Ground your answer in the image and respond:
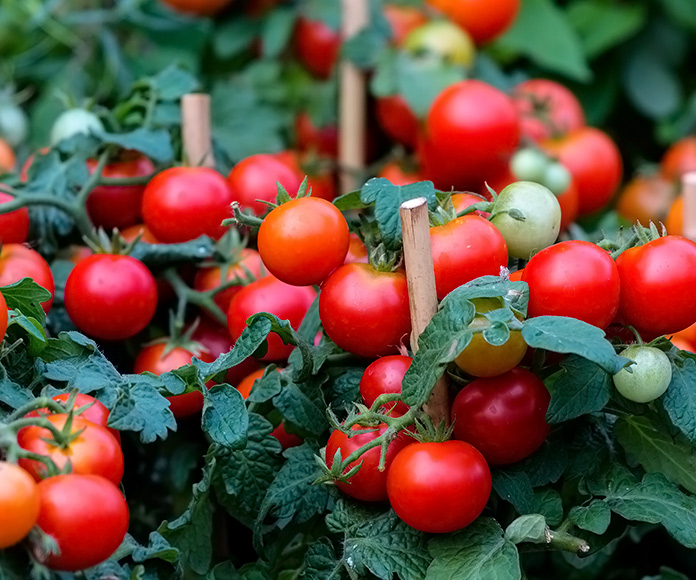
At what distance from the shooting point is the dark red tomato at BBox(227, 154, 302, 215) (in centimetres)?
100

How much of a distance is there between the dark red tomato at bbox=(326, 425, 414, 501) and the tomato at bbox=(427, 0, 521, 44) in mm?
968

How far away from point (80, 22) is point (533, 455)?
1.37 m

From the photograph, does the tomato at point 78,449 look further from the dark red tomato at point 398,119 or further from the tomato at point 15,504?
the dark red tomato at point 398,119

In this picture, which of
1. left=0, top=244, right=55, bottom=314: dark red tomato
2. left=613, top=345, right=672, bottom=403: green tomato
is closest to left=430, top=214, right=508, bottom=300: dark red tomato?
left=613, top=345, right=672, bottom=403: green tomato

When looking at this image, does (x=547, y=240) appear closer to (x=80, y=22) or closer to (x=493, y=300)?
(x=493, y=300)

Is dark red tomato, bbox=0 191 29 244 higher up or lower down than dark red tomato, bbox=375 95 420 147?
higher up

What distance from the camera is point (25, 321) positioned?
69 cm

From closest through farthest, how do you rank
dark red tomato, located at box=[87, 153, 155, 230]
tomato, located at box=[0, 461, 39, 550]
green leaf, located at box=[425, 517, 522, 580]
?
tomato, located at box=[0, 461, 39, 550]
green leaf, located at box=[425, 517, 522, 580]
dark red tomato, located at box=[87, 153, 155, 230]

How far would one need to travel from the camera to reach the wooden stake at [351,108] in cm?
146

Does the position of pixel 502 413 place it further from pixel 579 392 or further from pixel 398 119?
pixel 398 119

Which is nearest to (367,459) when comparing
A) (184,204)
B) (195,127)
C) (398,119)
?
(184,204)

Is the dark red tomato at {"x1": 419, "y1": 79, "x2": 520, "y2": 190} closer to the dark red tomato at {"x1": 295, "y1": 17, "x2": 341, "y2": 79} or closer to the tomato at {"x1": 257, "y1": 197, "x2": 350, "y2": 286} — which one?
the dark red tomato at {"x1": 295, "y1": 17, "x2": 341, "y2": 79}

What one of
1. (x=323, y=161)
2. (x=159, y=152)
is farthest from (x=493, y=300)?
(x=323, y=161)

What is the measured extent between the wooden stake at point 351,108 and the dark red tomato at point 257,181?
0.46 metres
